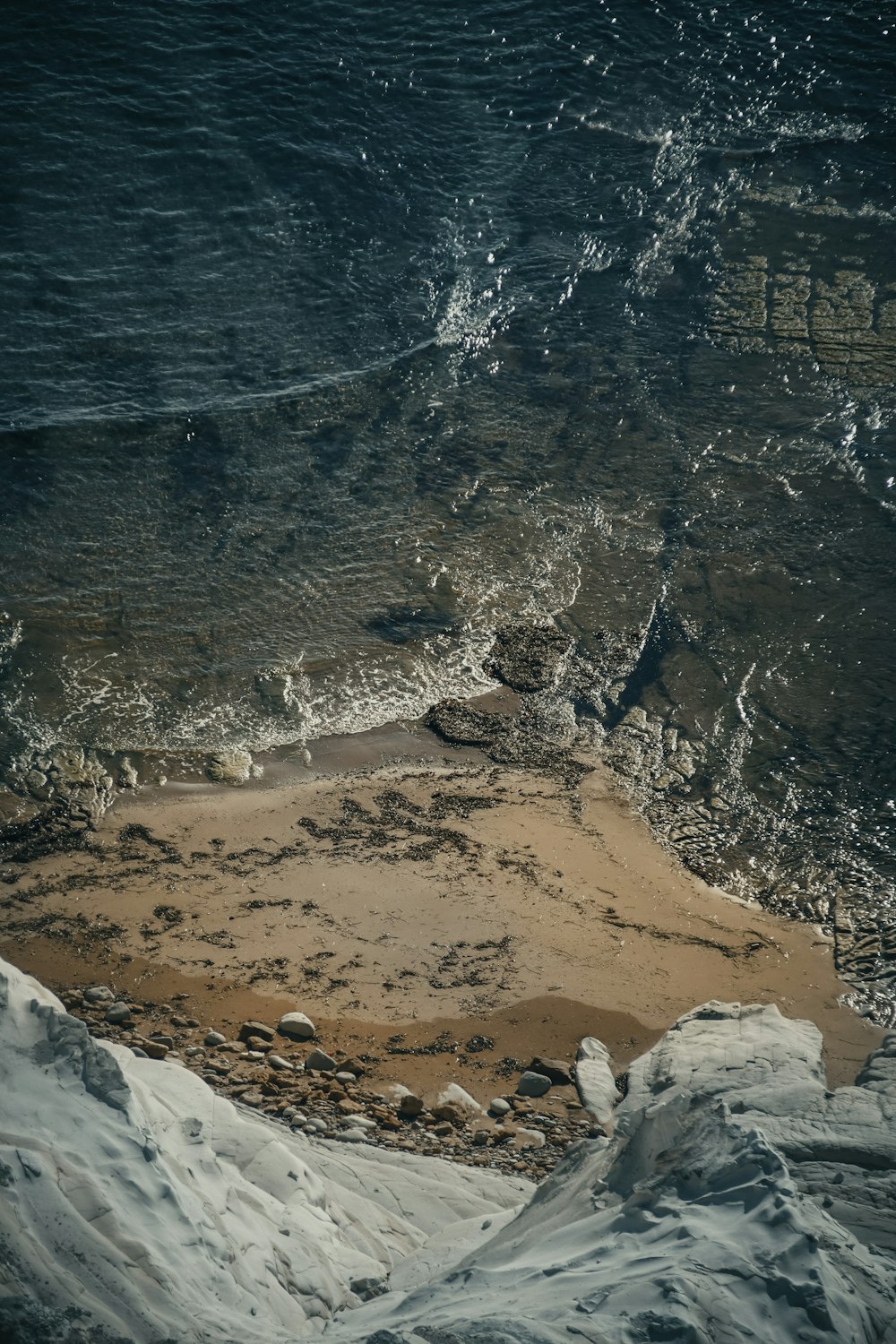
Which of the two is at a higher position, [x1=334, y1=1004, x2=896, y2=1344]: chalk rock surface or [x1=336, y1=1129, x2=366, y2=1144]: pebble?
[x1=334, y1=1004, x2=896, y2=1344]: chalk rock surface

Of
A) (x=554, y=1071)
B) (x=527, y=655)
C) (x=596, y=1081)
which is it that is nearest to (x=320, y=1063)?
(x=554, y=1071)

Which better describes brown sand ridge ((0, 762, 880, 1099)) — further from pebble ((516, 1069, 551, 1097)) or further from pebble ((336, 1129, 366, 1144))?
pebble ((336, 1129, 366, 1144))

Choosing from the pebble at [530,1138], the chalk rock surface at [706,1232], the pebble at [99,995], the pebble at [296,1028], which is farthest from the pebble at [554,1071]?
the pebble at [99,995]

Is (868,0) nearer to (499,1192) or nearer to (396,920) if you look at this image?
(396,920)

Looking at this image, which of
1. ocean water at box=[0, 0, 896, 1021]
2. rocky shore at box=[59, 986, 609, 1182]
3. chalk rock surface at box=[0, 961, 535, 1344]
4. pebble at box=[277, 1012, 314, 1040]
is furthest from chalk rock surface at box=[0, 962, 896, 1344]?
ocean water at box=[0, 0, 896, 1021]

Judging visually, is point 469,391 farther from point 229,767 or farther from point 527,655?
point 229,767

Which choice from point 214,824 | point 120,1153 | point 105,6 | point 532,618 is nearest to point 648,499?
point 532,618

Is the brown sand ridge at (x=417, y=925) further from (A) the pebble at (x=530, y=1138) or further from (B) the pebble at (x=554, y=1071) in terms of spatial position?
(A) the pebble at (x=530, y=1138)

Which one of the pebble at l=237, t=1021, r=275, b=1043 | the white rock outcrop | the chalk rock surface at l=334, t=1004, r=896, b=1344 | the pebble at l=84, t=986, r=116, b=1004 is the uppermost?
the chalk rock surface at l=334, t=1004, r=896, b=1344
